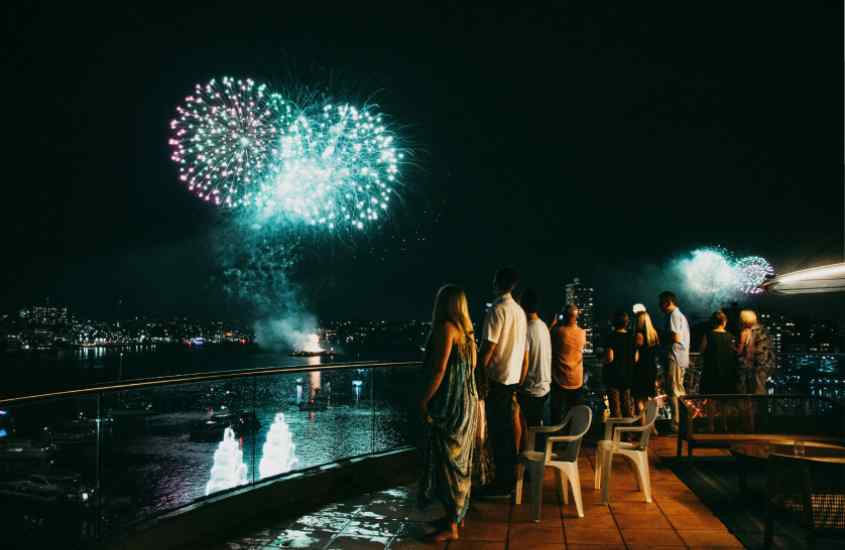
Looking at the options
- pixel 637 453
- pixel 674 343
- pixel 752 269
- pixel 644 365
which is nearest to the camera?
pixel 637 453

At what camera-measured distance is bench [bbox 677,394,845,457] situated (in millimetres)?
7000

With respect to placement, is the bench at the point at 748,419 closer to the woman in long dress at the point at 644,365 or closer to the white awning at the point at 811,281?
the woman in long dress at the point at 644,365

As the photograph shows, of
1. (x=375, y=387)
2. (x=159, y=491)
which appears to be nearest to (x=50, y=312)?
(x=159, y=491)

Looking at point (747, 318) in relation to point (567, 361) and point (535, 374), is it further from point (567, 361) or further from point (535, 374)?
point (535, 374)

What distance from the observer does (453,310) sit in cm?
482

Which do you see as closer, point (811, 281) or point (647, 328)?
point (811, 281)

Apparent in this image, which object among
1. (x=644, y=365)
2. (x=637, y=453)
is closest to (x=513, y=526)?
(x=637, y=453)

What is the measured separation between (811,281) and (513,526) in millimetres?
2882

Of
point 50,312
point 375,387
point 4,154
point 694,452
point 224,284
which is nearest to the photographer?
point 375,387

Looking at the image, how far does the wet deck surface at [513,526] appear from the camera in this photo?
4.76 m

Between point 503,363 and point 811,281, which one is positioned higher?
point 811,281

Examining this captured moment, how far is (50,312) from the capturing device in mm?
140875

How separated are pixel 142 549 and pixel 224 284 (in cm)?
16662

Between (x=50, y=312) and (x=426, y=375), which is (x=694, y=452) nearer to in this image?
(x=426, y=375)
